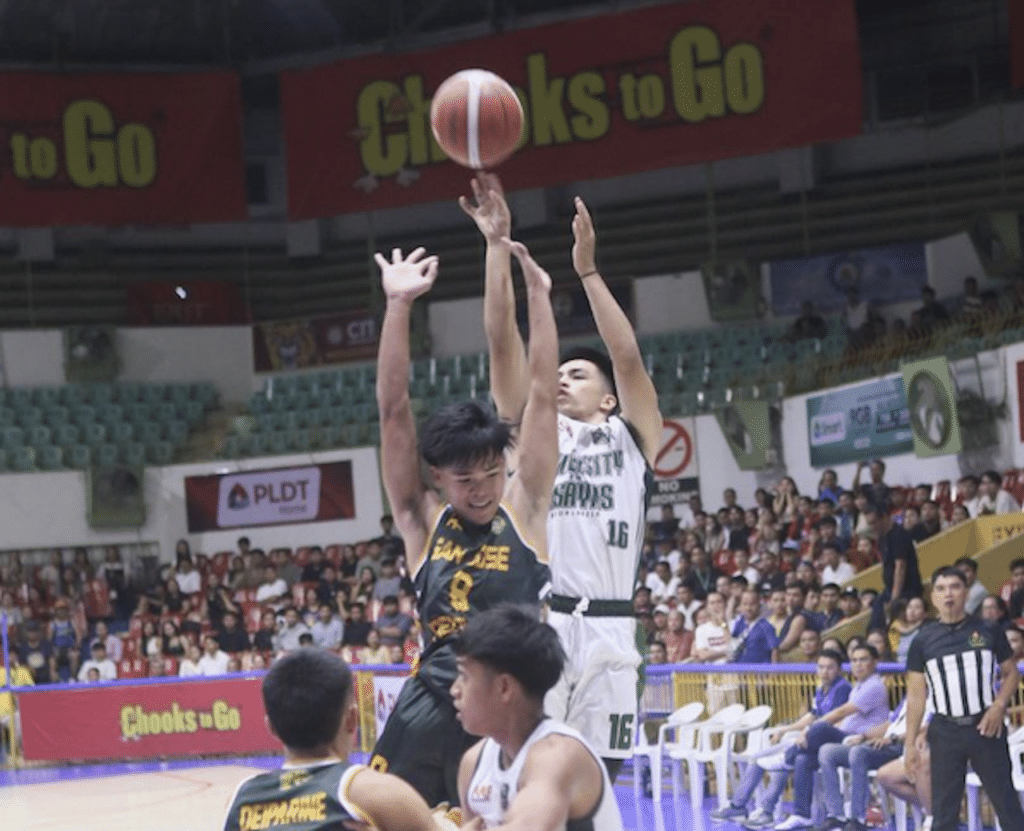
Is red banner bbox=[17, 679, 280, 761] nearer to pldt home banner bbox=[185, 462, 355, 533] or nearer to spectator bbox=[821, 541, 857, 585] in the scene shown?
spectator bbox=[821, 541, 857, 585]

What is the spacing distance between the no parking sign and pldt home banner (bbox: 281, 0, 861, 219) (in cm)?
430

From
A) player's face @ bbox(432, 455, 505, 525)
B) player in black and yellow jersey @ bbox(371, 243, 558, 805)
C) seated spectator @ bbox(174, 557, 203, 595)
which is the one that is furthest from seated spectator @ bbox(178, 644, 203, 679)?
player's face @ bbox(432, 455, 505, 525)

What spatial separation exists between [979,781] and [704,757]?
3.12m

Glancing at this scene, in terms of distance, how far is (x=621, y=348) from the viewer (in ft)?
20.4

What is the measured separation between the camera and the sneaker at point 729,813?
40.0 feet

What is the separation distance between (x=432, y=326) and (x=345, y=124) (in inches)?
149

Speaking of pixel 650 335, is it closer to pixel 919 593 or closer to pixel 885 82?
pixel 885 82

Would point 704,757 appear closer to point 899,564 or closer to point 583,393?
point 899,564

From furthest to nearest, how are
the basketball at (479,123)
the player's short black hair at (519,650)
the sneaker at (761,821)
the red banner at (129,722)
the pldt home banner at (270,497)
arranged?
1. the pldt home banner at (270,497)
2. the red banner at (129,722)
3. the sneaker at (761,821)
4. the basketball at (479,123)
5. the player's short black hair at (519,650)

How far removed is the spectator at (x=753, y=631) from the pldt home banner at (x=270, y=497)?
12.8 metres

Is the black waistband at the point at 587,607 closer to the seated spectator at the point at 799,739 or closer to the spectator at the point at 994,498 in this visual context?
the seated spectator at the point at 799,739

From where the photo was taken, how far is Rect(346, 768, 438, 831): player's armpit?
4.14 m

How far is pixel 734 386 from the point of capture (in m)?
25.0

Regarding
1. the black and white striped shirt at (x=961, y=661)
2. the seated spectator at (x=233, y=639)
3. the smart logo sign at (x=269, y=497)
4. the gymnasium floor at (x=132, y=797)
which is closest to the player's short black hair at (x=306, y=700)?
the black and white striped shirt at (x=961, y=661)
